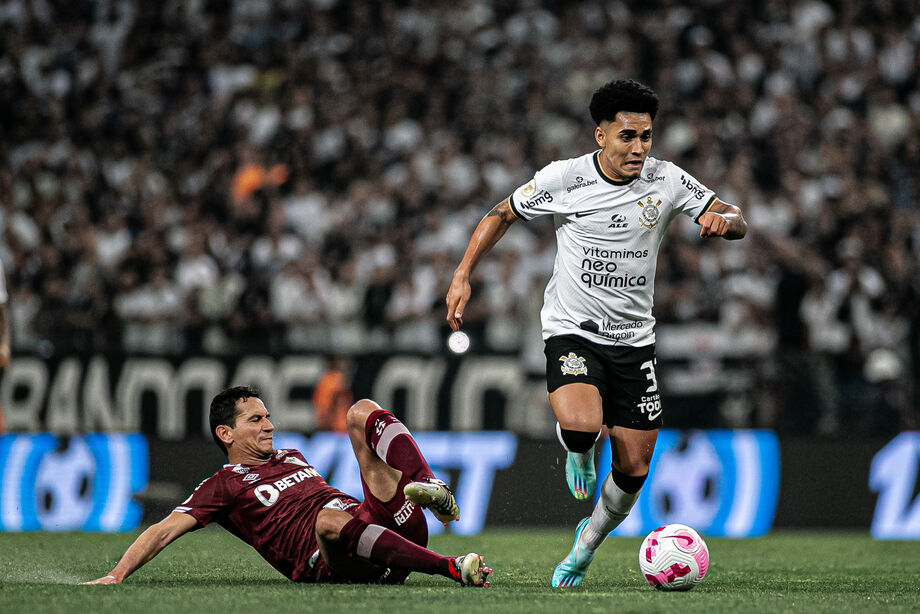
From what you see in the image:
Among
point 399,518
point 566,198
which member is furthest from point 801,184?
point 399,518

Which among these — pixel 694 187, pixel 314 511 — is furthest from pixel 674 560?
pixel 694 187

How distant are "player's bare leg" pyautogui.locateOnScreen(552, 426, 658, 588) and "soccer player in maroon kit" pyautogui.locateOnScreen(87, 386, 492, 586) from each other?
2.05ft

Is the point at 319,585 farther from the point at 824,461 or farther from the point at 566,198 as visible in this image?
the point at 824,461

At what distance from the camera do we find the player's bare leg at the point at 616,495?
6.59 m

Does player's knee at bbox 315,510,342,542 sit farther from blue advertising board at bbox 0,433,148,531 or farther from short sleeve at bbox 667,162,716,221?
blue advertising board at bbox 0,433,148,531

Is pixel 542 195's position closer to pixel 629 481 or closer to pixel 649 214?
pixel 649 214

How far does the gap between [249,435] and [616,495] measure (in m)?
1.89

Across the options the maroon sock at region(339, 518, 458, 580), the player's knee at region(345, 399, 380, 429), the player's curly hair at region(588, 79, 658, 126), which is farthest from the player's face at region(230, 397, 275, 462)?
the player's curly hair at region(588, 79, 658, 126)

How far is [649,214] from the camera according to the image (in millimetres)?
6645

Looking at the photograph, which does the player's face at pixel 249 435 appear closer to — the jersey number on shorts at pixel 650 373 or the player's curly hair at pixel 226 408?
the player's curly hair at pixel 226 408

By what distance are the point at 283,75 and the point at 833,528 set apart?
29.4ft

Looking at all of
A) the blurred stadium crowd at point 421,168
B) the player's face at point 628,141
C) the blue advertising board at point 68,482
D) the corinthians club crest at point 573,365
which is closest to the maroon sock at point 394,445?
the corinthians club crest at point 573,365

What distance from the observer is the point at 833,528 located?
1138cm

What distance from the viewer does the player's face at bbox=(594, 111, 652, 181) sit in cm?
659
